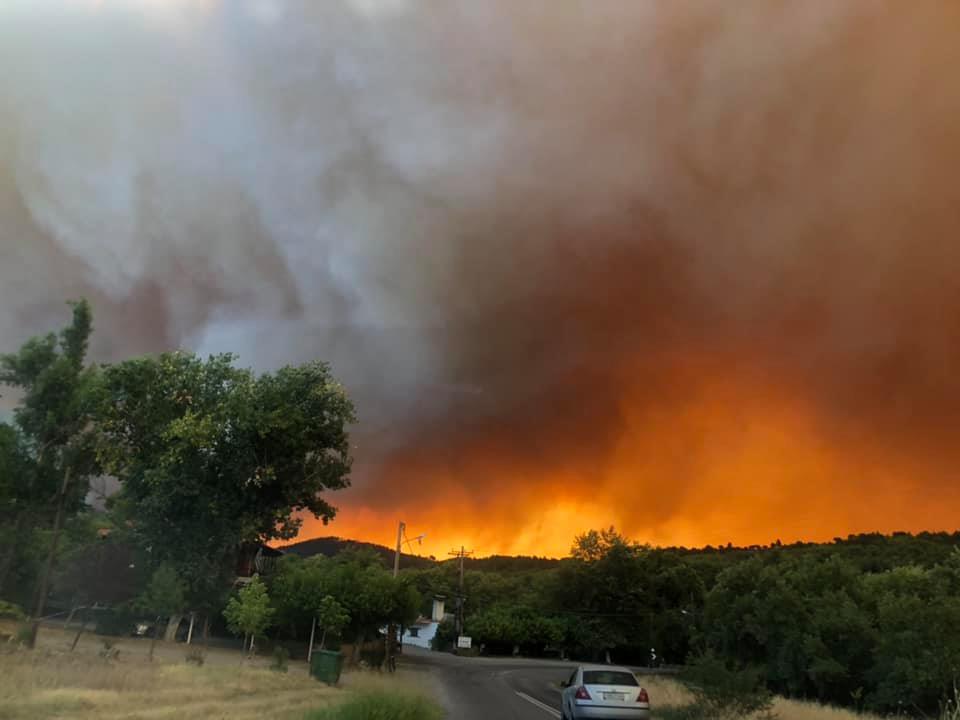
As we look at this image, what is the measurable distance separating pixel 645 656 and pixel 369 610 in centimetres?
6114

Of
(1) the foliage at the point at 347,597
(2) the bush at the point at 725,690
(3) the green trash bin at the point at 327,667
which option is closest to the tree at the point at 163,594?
(3) the green trash bin at the point at 327,667

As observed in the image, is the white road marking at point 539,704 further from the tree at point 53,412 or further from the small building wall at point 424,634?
the small building wall at point 424,634

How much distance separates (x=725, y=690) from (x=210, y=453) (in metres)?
30.8

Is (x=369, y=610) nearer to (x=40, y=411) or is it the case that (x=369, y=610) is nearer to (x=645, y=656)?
(x=40, y=411)

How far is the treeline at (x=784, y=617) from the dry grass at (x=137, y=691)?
11.7m

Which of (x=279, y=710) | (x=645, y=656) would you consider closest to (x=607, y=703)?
(x=279, y=710)

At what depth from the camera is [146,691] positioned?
1797 centimetres

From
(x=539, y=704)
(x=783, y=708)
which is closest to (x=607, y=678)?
(x=783, y=708)

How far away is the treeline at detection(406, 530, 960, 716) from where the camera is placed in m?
29.1

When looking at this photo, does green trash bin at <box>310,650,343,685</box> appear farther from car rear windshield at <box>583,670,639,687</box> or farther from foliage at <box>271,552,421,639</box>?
car rear windshield at <box>583,670,639,687</box>

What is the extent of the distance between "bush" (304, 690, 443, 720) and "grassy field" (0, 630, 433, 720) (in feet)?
0.42

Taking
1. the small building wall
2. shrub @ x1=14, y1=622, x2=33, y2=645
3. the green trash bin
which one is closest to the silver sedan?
the green trash bin

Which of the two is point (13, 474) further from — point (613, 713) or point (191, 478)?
point (613, 713)

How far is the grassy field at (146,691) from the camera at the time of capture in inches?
560
